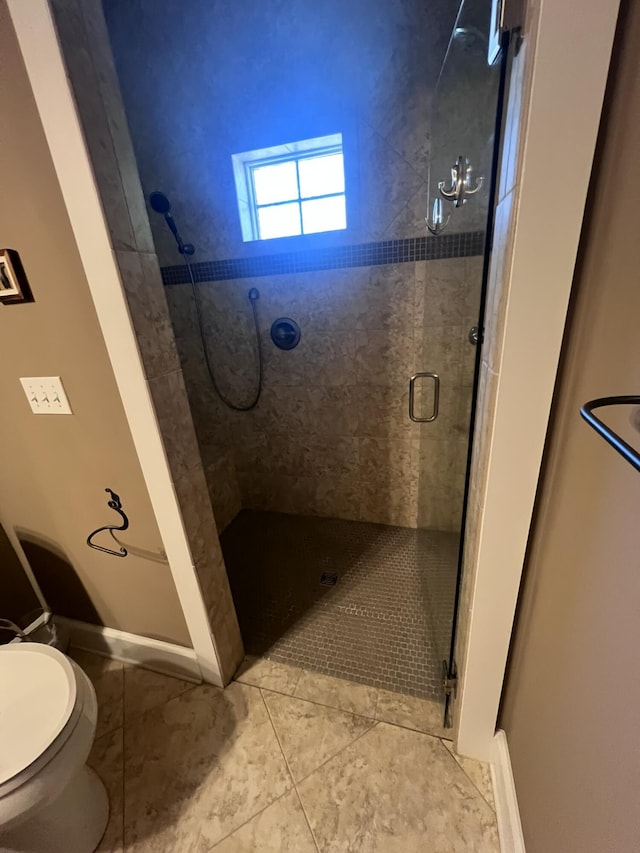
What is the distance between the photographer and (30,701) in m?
0.90

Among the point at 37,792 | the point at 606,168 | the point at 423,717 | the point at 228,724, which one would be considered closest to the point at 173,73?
the point at 606,168

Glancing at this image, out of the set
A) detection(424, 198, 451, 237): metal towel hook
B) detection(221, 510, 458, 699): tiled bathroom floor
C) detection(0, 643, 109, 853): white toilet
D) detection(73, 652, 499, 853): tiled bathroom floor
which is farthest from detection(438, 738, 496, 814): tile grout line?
detection(424, 198, 451, 237): metal towel hook

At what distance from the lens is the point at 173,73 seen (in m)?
1.69

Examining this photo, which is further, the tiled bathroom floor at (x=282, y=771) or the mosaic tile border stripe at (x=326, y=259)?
the mosaic tile border stripe at (x=326, y=259)

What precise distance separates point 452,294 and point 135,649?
2043mm

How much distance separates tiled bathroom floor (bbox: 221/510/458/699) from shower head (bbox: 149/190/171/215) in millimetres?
1876

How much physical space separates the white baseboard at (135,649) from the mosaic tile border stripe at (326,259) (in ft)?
5.91

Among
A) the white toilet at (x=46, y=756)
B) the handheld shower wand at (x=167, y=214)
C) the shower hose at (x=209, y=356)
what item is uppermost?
the handheld shower wand at (x=167, y=214)

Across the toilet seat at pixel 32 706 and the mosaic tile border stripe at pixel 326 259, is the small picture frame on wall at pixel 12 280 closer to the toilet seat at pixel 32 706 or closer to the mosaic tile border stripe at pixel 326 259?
the toilet seat at pixel 32 706

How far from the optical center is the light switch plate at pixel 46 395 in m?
1.05

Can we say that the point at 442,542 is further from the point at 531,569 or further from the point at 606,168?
the point at 606,168

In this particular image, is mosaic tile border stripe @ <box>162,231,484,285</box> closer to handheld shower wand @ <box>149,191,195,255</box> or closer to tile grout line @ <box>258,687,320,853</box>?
handheld shower wand @ <box>149,191,195,255</box>

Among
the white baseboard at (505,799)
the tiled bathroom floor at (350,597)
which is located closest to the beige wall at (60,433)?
the tiled bathroom floor at (350,597)

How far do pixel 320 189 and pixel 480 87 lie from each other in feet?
3.82
